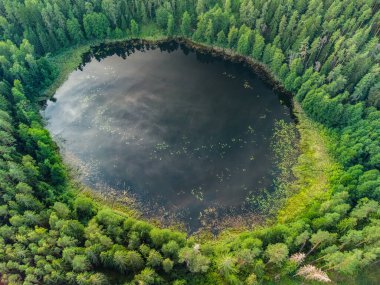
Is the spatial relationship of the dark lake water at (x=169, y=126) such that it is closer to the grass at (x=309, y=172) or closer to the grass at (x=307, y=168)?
the grass at (x=307, y=168)

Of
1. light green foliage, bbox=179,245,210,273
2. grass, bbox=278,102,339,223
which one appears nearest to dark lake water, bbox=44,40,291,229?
grass, bbox=278,102,339,223

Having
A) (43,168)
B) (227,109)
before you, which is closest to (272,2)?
(227,109)

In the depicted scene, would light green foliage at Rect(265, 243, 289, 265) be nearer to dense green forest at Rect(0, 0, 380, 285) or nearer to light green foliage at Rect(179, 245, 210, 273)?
dense green forest at Rect(0, 0, 380, 285)

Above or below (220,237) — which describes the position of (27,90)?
above

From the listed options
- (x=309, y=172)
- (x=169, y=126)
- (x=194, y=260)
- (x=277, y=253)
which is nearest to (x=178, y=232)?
(x=194, y=260)

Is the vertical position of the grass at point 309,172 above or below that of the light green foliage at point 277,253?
below

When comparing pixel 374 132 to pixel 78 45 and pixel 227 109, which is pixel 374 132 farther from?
pixel 78 45

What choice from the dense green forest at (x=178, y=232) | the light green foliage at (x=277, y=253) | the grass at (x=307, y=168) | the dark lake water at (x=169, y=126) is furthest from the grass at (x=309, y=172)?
the light green foliage at (x=277, y=253)
